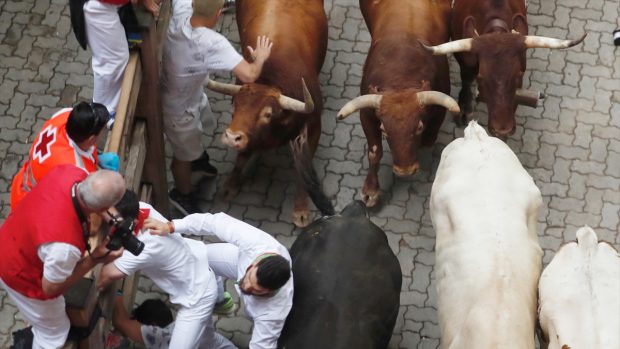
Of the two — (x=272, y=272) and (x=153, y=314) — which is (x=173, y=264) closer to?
(x=272, y=272)

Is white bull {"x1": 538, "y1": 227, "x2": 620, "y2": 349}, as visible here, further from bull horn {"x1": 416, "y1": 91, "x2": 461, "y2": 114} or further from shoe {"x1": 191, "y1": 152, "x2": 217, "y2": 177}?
shoe {"x1": 191, "y1": 152, "x2": 217, "y2": 177}

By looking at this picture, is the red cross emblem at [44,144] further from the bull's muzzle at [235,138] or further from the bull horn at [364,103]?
the bull horn at [364,103]

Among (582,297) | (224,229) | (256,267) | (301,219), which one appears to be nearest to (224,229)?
(224,229)

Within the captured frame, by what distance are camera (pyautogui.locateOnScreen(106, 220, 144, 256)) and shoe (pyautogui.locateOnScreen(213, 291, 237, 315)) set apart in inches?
81.9

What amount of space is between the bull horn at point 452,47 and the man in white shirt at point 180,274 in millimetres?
2938

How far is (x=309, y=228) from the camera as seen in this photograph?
7840 millimetres

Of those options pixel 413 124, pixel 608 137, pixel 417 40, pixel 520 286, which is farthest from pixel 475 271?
pixel 608 137

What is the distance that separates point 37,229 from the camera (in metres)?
5.75

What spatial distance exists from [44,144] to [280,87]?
101 inches

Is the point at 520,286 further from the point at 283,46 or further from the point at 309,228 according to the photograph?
the point at 283,46

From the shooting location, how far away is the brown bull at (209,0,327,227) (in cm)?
847

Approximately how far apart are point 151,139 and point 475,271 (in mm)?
2992


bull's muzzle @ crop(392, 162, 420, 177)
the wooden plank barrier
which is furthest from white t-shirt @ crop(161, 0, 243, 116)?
bull's muzzle @ crop(392, 162, 420, 177)

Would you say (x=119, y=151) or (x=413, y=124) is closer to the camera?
(x=119, y=151)
